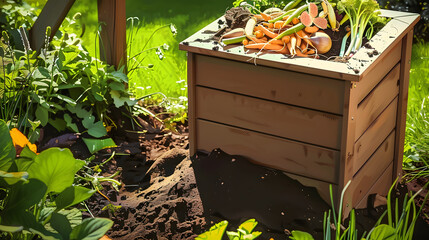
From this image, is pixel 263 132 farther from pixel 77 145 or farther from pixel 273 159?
pixel 77 145

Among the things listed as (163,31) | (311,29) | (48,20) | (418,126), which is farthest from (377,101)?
(163,31)

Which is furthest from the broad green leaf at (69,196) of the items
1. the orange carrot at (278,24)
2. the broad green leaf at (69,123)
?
the broad green leaf at (69,123)

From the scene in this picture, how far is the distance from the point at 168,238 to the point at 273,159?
0.58 m

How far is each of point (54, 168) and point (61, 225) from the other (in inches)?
7.0

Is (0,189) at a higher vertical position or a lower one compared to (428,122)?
higher

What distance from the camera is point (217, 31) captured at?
138 inches

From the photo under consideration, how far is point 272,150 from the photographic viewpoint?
324 centimetres

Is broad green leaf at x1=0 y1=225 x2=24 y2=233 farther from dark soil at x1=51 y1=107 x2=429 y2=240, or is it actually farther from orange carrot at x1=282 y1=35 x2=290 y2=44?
orange carrot at x1=282 y1=35 x2=290 y2=44

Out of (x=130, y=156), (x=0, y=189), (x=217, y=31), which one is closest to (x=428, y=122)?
(x=217, y=31)

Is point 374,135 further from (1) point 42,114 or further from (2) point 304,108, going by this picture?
(1) point 42,114

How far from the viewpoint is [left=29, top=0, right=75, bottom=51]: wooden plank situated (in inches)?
155

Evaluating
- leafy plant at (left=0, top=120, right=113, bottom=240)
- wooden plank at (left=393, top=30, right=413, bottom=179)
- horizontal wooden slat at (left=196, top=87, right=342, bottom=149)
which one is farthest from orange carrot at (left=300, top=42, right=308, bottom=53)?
leafy plant at (left=0, top=120, right=113, bottom=240)

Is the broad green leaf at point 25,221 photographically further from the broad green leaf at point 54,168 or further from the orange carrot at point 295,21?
the orange carrot at point 295,21

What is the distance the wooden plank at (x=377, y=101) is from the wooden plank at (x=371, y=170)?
7.9 inches
